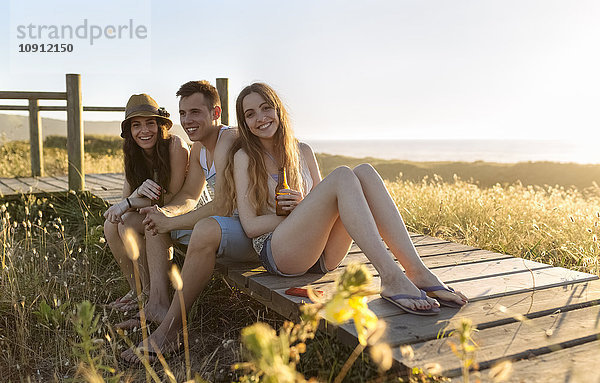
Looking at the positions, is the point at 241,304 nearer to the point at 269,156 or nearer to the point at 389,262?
the point at 269,156

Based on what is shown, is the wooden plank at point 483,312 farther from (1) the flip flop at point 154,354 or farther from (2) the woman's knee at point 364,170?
(1) the flip flop at point 154,354

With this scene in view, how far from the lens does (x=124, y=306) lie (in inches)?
141

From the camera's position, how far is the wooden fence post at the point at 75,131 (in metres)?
6.33

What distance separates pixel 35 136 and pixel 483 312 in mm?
8671

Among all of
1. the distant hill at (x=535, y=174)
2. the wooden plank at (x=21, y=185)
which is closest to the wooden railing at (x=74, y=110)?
the wooden plank at (x=21, y=185)

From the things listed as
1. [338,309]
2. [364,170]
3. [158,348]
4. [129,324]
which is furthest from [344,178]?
[129,324]

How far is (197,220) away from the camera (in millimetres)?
3299

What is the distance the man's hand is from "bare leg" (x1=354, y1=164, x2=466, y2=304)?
4.26ft

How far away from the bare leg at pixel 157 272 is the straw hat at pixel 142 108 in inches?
32.2

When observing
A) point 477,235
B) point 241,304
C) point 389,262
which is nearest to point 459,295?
point 389,262

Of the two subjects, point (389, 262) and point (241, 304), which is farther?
point (241, 304)

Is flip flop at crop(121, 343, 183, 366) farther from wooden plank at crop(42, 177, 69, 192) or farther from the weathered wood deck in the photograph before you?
wooden plank at crop(42, 177, 69, 192)

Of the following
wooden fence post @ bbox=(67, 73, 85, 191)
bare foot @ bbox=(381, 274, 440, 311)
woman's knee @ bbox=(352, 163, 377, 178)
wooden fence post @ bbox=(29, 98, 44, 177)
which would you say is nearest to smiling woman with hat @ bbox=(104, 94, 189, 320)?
woman's knee @ bbox=(352, 163, 377, 178)

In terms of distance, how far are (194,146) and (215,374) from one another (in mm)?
1761
